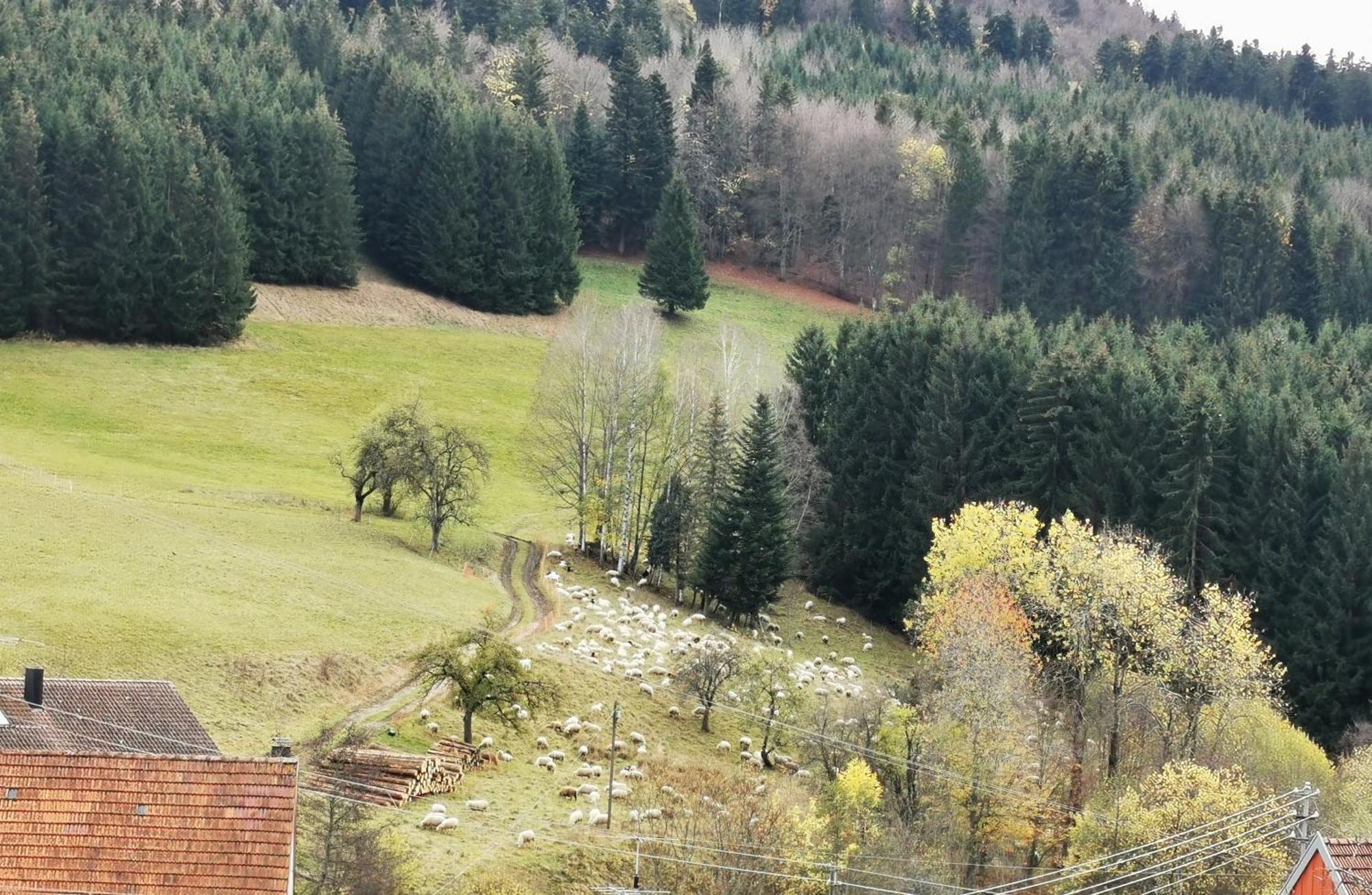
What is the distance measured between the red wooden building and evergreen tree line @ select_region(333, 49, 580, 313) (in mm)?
92054

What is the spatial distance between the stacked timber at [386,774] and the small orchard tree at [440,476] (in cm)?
2372

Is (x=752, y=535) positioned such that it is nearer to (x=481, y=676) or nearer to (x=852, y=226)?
(x=481, y=676)

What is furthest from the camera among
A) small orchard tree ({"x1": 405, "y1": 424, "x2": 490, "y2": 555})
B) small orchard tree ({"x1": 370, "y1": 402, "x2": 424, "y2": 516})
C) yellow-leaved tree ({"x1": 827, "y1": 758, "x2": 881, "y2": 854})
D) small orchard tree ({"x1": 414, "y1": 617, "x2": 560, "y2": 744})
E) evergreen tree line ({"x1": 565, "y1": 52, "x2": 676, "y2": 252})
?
evergreen tree line ({"x1": 565, "y1": 52, "x2": 676, "y2": 252})

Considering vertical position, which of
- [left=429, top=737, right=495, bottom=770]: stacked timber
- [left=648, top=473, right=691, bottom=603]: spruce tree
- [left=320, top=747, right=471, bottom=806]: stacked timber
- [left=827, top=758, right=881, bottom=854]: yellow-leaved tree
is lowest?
[left=648, top=473, right=691, bottom=603]: spruce tree

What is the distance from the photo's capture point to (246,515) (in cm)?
7612

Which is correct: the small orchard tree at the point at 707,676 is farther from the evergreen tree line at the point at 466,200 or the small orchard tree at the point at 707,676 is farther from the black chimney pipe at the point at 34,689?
the evergreen tree line at the point at 466,200

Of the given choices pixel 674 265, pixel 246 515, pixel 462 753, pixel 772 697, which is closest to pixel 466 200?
pixel 674 265

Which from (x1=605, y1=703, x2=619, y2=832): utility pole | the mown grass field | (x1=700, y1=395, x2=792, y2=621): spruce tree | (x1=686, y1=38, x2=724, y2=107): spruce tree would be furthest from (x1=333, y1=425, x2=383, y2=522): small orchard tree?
(x1=686, y1=38, x2=724, y2=107): spruce tree

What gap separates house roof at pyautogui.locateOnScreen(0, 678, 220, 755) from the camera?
40969mm

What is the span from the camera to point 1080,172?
423 ft

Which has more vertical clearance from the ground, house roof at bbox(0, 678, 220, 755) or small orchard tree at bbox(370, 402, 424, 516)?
house roof at bbox(0, 678, 220, 755)

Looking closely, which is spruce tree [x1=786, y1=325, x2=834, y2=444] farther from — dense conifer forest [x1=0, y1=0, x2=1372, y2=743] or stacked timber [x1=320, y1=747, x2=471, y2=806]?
stacked timber [x1=320, y1=747, x2=471, y2=806]

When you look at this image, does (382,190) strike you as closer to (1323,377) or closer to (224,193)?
(224,193)

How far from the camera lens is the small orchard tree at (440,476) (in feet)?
255
